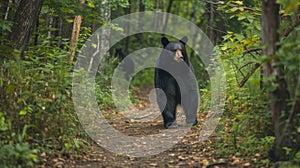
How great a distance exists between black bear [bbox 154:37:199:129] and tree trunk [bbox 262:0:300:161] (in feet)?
13.1

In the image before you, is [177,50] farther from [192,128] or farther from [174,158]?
[174,158]

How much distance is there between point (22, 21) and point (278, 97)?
427cm

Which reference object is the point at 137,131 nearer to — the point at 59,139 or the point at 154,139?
the point at 154,139

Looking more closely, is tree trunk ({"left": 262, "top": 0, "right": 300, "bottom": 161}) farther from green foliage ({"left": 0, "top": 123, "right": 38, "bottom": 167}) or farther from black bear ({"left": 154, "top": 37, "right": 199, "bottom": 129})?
black bear ({"left": 154, "top": 37, "right": 199, "bottom": 129})

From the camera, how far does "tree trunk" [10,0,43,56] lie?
7.23 metres

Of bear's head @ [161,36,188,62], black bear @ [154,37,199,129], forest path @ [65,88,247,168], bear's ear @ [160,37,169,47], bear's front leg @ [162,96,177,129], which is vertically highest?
bear's ear @ [160,37,169,47]

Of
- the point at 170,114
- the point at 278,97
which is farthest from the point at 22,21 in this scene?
the point at 278,97

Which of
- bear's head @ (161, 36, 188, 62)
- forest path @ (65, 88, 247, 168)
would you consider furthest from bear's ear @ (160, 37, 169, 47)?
forest path @ (65, 88, 247, 168)

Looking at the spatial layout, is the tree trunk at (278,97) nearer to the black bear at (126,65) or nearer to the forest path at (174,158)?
the forest path at (174,158)

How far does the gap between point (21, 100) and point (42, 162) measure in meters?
0.85

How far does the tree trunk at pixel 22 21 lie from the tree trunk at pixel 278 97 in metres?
Answer: 3.82

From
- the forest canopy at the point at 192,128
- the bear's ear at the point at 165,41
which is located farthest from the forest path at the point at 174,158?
the bear's ear at the point at 165,41

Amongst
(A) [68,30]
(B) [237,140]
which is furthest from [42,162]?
(A) [68,30]

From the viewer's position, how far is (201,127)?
8344 mm
